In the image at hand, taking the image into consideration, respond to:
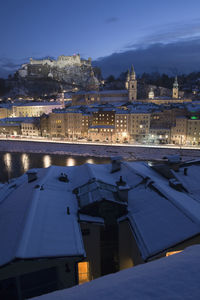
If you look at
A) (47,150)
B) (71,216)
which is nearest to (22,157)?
(47,150)

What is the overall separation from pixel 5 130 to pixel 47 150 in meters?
35.4

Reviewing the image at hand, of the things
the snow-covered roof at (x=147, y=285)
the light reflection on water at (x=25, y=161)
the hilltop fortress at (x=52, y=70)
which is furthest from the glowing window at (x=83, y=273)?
the hilltop fortress at (x=52, y=70)

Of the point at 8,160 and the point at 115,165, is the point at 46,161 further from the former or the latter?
the point at 115,165

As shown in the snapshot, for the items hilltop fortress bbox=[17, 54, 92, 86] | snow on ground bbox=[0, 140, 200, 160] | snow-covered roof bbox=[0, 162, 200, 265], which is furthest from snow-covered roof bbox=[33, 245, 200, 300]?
hilltop fortress bbox=[17, 54, 92, 86]

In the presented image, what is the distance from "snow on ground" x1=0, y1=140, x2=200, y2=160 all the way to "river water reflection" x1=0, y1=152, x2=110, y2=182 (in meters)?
3.73

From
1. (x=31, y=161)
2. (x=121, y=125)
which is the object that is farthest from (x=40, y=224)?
→ (x=121, y=125)

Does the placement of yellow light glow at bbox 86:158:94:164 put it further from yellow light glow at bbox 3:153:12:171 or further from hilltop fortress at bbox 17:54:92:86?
hilltop fortress at bbox 17:54:92:86

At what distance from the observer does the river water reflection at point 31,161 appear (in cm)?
3884

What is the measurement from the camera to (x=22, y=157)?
161 feet

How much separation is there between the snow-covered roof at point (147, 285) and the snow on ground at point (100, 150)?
4315 centimetres

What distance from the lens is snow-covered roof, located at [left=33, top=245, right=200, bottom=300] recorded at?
12.6 feet

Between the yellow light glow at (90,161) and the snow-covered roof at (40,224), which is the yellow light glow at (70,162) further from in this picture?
the snow-covered roof at (40,224)

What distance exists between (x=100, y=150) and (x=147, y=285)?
168 ft

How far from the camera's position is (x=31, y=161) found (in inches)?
1790
